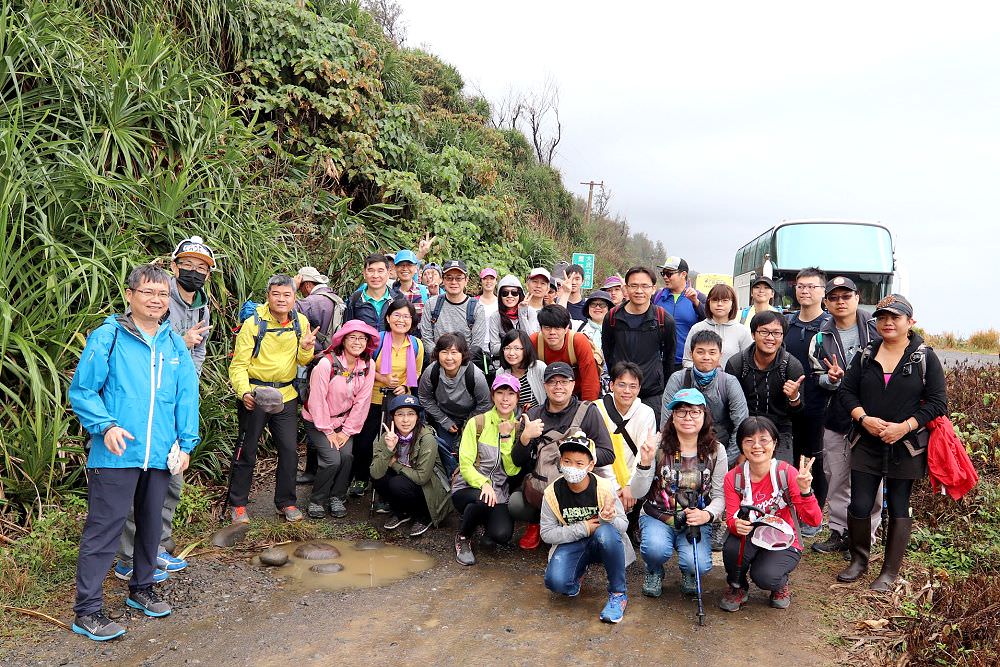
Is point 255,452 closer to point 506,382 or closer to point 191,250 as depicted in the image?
point 191,250

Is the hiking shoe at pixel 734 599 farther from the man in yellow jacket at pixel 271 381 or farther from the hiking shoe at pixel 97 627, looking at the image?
the hiking shoe at pixel 97 627

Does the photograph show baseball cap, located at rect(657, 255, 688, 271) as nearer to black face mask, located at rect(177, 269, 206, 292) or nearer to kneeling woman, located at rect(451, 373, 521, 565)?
kneeling woman, located at rect(451, 373, 521, 565)

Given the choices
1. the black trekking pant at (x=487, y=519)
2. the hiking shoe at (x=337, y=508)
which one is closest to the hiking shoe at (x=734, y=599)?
the black trekking pant at (x=487, y=519)

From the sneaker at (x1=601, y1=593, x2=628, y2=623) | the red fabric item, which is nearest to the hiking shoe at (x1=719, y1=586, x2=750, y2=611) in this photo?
the sneaker at (x1=601, y1=593, x2=628, y2=623)

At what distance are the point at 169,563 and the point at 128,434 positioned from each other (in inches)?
51.8

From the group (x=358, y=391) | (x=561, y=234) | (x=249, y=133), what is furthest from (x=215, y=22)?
(x=561, y=234)

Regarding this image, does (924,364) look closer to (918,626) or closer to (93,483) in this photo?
(918,626)

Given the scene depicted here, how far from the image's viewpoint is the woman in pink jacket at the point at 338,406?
18.4 ft

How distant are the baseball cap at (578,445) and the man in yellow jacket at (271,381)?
2.30 meters

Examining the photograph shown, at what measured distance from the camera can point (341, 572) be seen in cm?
472

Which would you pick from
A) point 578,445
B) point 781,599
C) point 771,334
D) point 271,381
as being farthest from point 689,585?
point 271,381

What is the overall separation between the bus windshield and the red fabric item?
35.4 feet

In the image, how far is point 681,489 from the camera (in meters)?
4.49

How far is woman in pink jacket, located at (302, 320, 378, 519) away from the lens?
562cm
